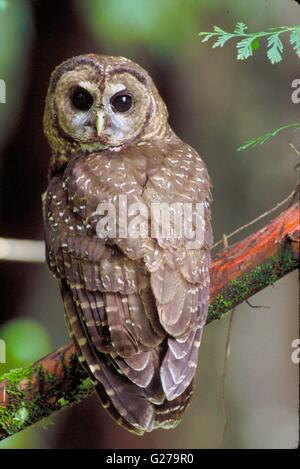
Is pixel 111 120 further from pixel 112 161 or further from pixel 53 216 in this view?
pixel 53 216

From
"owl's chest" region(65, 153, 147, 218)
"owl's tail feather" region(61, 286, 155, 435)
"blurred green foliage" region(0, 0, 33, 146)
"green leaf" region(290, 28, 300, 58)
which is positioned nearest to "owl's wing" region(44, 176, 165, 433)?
"owl's tail feather" region(61, 286, 155, 435)

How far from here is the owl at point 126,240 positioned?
4.82 feet

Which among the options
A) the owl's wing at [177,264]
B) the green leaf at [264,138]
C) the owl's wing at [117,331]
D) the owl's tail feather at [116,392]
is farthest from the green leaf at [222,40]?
the owl's tail feather at [116,392]

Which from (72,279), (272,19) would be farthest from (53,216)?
(272,19)

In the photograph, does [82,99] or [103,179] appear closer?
[103,179]

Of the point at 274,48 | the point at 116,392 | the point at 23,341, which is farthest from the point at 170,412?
the point at 274,48

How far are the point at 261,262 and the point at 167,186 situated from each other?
304mm

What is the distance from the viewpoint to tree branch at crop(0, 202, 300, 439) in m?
1.65

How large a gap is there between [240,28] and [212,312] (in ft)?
2.52

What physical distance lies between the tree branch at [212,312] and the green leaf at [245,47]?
44 centimetres

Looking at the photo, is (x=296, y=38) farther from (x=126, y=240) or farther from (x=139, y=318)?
(x=139, y=318)

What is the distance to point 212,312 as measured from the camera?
5.52 feet

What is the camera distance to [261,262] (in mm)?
1664

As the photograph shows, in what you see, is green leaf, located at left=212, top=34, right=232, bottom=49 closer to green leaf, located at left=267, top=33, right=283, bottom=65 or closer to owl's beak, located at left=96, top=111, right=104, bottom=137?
green leaf, located at left=267, top=33, right=283, bottom=65
